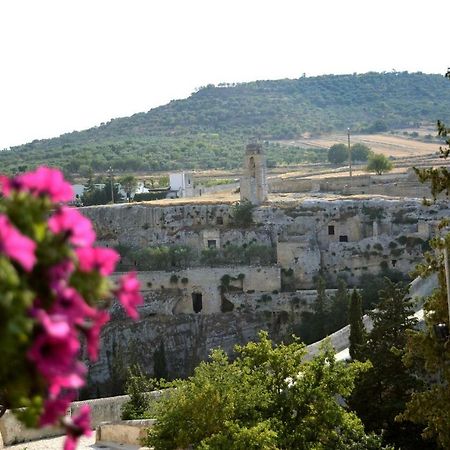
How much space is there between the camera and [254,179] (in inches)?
1853

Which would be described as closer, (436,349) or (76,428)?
(76,428)

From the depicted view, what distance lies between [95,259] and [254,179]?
145 feet

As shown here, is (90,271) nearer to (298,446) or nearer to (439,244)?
(439,244)

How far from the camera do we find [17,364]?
2992mm

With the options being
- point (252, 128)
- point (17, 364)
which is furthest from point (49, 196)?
point (252, 128)

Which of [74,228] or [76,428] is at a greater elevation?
[74,228]

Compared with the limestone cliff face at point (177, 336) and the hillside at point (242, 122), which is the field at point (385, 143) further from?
the limestone cliff face at point (177, 336)

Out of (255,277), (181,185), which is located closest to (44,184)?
(255,277)

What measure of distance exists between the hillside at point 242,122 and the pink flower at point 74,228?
268 ft

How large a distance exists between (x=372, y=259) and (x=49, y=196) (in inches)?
1570

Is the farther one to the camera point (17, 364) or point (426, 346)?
point (426, 346)

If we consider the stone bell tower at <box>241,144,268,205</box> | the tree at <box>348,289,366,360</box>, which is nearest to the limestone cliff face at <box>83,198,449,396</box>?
the stone bell tower at <box>241,144,268,205</box>

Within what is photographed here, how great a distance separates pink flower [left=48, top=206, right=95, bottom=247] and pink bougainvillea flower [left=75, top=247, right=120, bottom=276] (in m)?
0.03

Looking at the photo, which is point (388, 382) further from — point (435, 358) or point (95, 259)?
point (95, 259)
